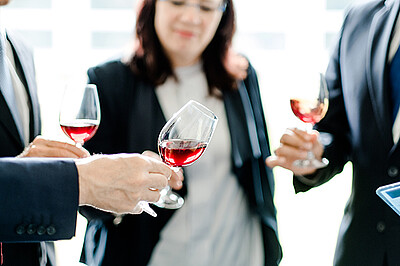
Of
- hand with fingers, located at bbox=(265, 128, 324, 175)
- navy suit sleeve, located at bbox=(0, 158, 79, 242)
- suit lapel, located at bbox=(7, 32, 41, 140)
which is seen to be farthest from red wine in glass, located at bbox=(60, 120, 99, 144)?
hand with fingers, located at bbox=(265, 128, 324, 175)

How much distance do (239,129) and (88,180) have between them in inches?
41.3

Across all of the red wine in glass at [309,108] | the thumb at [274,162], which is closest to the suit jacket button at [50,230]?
the thumb at [274,162]

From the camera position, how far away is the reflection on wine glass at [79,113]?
81.0 inches

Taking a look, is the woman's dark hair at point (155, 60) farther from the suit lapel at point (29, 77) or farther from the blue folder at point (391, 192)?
the blue folder at point (391, 192)

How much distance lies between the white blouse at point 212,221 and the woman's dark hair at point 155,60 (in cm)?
11

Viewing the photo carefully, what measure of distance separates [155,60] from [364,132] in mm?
917

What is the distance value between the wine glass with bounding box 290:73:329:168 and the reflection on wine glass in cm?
71

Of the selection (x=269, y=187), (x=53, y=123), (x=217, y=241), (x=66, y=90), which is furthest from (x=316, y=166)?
(x=53, y=123)

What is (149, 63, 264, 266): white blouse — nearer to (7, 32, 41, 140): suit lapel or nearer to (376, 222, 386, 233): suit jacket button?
(376, 222, 386, 233): suit jacket button

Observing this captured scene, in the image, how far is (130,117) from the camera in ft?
7.86

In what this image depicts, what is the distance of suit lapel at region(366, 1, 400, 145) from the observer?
2.18 m

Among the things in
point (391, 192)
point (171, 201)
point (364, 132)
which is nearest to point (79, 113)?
point (171, 201)

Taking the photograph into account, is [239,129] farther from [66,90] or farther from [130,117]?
[66,90]

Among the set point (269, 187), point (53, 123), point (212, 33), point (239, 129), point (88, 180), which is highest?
point (212, 33)
